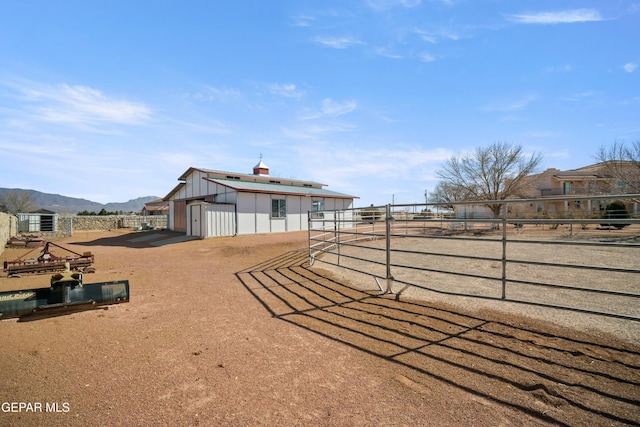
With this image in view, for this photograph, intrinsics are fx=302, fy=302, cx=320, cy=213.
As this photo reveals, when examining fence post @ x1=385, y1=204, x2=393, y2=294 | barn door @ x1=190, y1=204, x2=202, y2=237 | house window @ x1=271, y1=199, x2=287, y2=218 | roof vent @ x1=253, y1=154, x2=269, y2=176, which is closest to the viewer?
fence post @ x1=385, y1=204, x2=393, y2=294

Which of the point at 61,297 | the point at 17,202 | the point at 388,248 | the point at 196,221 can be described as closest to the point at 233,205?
the point at 196,221

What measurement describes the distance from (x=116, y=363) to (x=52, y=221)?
28.9 metres

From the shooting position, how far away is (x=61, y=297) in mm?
4777

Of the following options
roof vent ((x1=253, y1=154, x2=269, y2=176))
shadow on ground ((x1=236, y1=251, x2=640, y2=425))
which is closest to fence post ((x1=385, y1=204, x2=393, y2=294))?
shadow on ground ((x1=236, y1=251, x2=640, y2=425))

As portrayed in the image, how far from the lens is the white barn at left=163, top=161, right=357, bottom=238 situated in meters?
18.2

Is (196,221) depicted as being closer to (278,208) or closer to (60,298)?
(278,208)

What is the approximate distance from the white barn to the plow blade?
1259cm

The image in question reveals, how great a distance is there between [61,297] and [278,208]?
16522mm

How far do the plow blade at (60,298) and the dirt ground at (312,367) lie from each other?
0.19m

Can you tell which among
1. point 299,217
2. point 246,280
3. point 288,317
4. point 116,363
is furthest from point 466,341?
point 299,217

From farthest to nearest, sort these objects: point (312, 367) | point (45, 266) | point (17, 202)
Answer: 1. point (17, 202)
2. point (45, 266)
3. point (312, 367)

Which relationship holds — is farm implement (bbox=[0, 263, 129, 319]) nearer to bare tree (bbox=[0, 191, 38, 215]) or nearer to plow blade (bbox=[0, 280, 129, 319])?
plow blade (bbox=[0, 280, 129, 319])

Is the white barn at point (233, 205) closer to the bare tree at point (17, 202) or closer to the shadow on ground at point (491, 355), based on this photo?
the shadow on ground at point (491, 355)

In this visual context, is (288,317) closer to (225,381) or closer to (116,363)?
(225,381)
